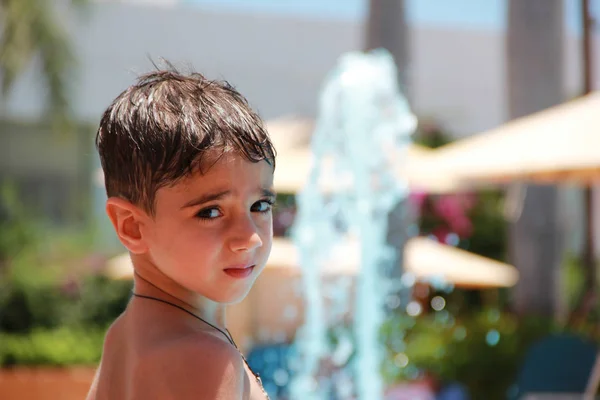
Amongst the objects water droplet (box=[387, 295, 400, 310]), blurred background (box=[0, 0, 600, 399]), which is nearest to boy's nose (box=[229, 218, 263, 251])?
blurred background (box=[0, 0, 600, 399])

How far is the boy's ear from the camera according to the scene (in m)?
1.28

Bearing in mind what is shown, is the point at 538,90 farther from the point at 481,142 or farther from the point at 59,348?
the point at 59,348

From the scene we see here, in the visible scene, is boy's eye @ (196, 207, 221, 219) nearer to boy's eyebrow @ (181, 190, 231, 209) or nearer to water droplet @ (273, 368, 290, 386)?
boy's eyebrow @ (181, 190, 231, 209)

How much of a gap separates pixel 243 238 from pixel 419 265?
390 inches

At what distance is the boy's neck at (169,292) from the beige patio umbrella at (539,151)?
5.18 metres

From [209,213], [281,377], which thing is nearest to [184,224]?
[209,213]

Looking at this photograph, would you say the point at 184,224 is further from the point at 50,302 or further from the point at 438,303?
the point at 438,303

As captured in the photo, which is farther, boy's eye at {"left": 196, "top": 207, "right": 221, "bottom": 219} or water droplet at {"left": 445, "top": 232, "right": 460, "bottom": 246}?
water droplet at {"left": 445, "top": 232, "right": 460, "bottom": 246}

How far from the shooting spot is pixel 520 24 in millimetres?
9328

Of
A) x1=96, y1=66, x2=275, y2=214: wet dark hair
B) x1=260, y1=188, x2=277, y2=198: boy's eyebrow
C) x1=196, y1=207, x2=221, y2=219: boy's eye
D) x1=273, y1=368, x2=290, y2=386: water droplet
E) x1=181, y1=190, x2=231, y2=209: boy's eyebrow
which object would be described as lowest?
x1=273, y1=368, x2=290, y2=386: water droplet

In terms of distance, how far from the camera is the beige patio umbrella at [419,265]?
9047 mm

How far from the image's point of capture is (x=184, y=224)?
4.05ft

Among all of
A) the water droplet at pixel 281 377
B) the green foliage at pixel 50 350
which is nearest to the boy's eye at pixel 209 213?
the water droplet at pixel 281 377

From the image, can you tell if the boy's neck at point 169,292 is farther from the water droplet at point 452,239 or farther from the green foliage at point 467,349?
the water droplet at point 452,239
